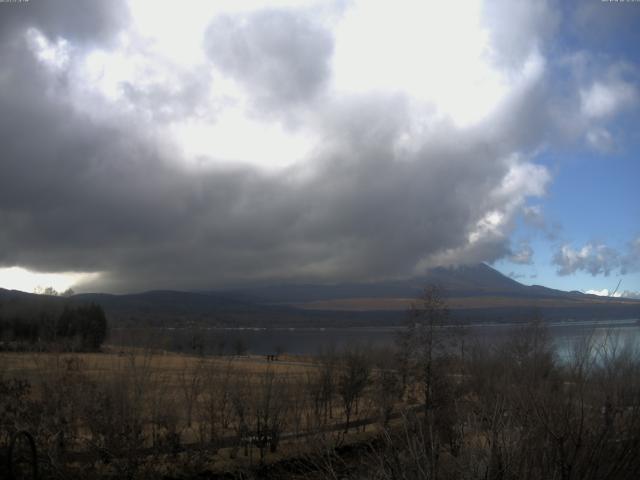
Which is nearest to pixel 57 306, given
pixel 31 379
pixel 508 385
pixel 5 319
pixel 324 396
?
pixel 5 319

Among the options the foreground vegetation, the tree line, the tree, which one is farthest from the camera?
the tree line

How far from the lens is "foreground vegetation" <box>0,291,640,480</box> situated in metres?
8.04

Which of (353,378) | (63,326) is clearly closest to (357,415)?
(353,378)

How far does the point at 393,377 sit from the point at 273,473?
50.2 feet

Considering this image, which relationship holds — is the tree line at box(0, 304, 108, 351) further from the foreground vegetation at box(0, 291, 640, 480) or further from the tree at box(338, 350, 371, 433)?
the tree at box(338, 350, 371, 433)

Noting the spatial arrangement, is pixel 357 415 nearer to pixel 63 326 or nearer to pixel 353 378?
pixel 353 378

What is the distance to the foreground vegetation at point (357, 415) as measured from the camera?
8.04 meters

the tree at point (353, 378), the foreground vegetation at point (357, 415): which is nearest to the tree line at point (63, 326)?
the foreground vegetation at point (357, 415)

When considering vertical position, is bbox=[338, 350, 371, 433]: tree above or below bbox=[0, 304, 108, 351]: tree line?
below

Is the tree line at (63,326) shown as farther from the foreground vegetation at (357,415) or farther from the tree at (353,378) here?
the tree at (353,378)

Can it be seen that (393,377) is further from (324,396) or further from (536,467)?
(536,467)

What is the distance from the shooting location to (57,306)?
90750 millimetres

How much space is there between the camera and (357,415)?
130 feet

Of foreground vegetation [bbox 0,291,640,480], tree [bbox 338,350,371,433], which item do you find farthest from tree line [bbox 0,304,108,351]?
tree [bbox 338,350,371,433]
